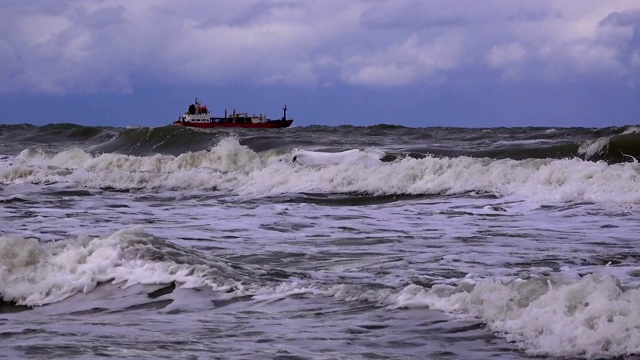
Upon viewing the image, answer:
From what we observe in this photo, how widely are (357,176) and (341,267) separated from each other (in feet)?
39.0

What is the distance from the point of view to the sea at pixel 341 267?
6305 millimetres

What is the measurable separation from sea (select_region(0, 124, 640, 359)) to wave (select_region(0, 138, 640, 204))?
0.07 metres

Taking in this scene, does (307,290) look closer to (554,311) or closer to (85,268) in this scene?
(85,268)

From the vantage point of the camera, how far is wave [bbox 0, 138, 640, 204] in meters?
17.5

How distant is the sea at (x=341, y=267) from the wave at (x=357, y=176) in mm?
72

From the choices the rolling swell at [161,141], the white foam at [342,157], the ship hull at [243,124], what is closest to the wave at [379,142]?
the rolling swell at [161,141]

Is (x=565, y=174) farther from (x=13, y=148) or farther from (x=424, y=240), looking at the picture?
(x=13, y=148)

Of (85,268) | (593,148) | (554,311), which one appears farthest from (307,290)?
(593,148)

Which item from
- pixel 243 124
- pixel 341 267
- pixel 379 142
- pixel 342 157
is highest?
pixel 243 124

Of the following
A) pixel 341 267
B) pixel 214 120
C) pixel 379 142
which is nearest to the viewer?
pixel 341 267

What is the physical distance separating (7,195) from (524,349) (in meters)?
16.0

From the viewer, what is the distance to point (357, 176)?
2134 cm

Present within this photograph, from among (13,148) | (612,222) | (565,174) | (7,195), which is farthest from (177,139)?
(612,222)

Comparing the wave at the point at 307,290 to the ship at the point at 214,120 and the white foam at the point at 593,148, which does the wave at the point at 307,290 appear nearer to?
the white foam at the point at 593,148
